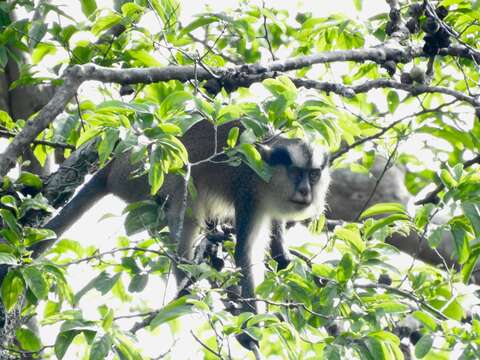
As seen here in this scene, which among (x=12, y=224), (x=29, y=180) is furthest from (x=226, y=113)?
(x=29, y=180)

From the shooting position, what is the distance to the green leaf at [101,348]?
309cm

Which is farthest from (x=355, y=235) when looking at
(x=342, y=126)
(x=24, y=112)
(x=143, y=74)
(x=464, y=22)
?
(x=24, y=112)

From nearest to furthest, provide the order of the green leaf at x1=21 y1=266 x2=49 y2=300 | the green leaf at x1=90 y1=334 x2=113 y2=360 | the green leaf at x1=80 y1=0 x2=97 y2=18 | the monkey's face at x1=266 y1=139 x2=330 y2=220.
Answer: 1. the green leaf at x1=90 y1=334 x2=113 y2=360
2. the green leaf at x1=21 y1=266 x2=49 y2=300
3. the green leaf at x1=80 y1=0 x2=97 y2=18
4. the monkey's face at x1=266 y1=139 x2=330 y2=220

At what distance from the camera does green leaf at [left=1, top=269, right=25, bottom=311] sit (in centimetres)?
356

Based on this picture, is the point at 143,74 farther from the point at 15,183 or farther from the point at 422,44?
the point at 422,44

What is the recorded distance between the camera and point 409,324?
511cm

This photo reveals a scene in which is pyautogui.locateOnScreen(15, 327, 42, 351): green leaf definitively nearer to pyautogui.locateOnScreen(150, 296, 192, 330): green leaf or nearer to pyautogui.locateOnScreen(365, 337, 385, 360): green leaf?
pyautogui.locateOnScreen(150, 296, 192, 330): green leaf

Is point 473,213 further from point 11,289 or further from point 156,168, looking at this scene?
point 11,289

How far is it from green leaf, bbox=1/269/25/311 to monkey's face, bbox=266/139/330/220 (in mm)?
2519

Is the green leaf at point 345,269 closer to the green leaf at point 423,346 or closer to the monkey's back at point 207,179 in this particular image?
the green leaf at point 423,346

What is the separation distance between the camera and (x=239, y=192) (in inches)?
238

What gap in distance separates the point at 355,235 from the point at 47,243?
2.23m

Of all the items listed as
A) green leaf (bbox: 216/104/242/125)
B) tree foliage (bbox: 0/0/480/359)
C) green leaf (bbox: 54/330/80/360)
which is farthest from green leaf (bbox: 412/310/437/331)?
green leaf (bbox: 54/330/80/360)

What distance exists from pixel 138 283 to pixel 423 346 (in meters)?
1.52
